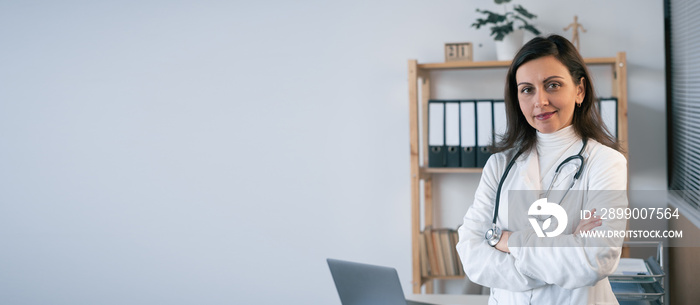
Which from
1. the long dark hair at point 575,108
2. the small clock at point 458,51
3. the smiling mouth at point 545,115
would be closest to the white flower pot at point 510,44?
the small clock at point 458,51

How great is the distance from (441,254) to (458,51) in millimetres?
954

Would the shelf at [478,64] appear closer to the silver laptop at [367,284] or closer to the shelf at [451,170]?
the shelf at [451,170]

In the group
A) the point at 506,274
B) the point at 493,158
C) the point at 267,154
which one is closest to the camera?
the point at 506,274

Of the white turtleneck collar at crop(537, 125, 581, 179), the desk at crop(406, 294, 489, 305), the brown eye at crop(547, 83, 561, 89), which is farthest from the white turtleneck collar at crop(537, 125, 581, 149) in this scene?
the desk at crop(406, 294, 489, 305)

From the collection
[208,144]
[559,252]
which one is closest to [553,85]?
[559,252]

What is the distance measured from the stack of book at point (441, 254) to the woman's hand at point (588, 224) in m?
1.57

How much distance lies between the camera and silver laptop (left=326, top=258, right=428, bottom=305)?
1.65 m

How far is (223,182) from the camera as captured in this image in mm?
3461

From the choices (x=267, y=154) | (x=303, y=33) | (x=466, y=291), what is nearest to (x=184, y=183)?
(x=267, y=154)

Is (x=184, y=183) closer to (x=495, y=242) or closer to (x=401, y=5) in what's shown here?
(x=401, y=5)

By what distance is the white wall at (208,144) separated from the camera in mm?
3260

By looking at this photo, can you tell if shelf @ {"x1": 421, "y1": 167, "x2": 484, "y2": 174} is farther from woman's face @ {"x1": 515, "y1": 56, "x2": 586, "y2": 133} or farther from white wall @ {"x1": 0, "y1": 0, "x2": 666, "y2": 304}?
woman's face @ {"x1": 515, "y1": 56, "x2": 586, "y2": 133}

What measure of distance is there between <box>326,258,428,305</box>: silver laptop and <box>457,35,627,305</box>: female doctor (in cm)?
20

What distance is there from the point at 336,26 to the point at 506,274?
206 centimetres
